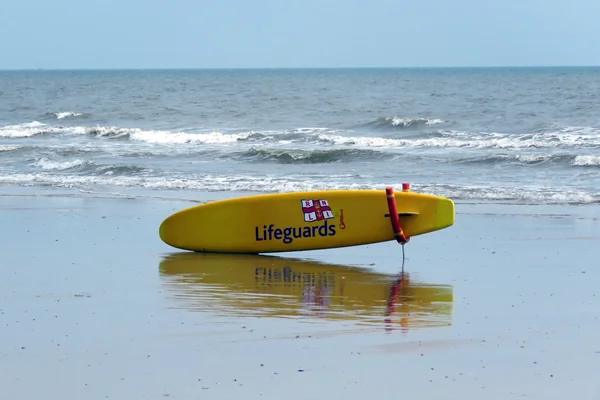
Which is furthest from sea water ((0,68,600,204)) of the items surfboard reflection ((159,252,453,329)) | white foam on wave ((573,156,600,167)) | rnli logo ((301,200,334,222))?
surfboard reflection ((159,252,453,329))

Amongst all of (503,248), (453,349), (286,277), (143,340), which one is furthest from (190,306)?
(503,248)

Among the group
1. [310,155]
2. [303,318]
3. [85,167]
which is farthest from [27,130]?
[303,318]

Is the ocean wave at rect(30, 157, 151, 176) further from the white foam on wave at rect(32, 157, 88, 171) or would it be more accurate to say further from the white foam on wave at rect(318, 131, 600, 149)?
the white foam on wave at rect(318, 131, 600, 149)

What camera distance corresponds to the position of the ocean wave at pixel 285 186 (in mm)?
15766

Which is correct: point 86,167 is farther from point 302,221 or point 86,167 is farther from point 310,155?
point 302,221

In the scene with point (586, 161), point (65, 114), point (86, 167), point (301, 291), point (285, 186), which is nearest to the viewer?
point (301, 291)

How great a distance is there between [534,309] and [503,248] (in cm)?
305

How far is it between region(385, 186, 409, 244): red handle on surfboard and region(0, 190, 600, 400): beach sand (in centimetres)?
25

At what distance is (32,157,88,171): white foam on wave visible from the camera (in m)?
22.2

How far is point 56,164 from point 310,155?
21.2 ft

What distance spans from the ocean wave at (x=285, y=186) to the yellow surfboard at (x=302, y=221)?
17.3 ft

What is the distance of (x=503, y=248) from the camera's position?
35.3 feet

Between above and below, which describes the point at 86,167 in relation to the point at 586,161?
below

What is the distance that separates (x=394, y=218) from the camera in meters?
10.2
